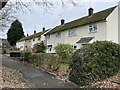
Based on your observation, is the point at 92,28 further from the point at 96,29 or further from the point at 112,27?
the point at 112,27

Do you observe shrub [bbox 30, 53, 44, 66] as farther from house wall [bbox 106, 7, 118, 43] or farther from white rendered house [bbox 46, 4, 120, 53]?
house wall [bbox 106, 7, 118, 43]

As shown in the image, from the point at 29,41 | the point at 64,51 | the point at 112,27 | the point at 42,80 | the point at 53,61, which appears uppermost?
the point at 112,27

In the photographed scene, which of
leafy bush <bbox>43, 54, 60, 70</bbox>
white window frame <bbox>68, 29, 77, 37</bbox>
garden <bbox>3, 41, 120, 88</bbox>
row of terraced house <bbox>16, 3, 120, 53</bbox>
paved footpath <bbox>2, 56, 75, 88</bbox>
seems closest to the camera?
garden <bbox>3, 41, 120, 88</bbox>

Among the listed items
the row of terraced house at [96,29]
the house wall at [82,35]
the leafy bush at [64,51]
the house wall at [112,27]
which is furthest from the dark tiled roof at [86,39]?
the leafy bush at [64,51]

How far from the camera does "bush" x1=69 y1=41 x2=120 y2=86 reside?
11.7 m

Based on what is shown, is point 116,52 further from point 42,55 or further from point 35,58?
point 35,58

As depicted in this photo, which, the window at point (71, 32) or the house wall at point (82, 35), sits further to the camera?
the window at point (71, 32)

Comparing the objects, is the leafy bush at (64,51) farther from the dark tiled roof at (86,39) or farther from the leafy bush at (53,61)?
the dark tiled roof at (86,39)

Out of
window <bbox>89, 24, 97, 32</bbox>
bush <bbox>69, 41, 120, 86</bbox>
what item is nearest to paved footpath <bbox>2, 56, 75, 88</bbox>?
bush <bbox>69, 41, 120, 86</bbox>

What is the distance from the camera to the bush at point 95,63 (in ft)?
38.4

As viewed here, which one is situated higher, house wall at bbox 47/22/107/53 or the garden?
house wall at bbox 47/22/107/53

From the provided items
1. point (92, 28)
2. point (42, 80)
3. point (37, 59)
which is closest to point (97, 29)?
point (92, 28)

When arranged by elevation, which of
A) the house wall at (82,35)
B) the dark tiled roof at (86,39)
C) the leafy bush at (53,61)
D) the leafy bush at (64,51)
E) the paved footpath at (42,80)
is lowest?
the paved footpath at (42,80)

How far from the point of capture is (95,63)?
39.1ft
